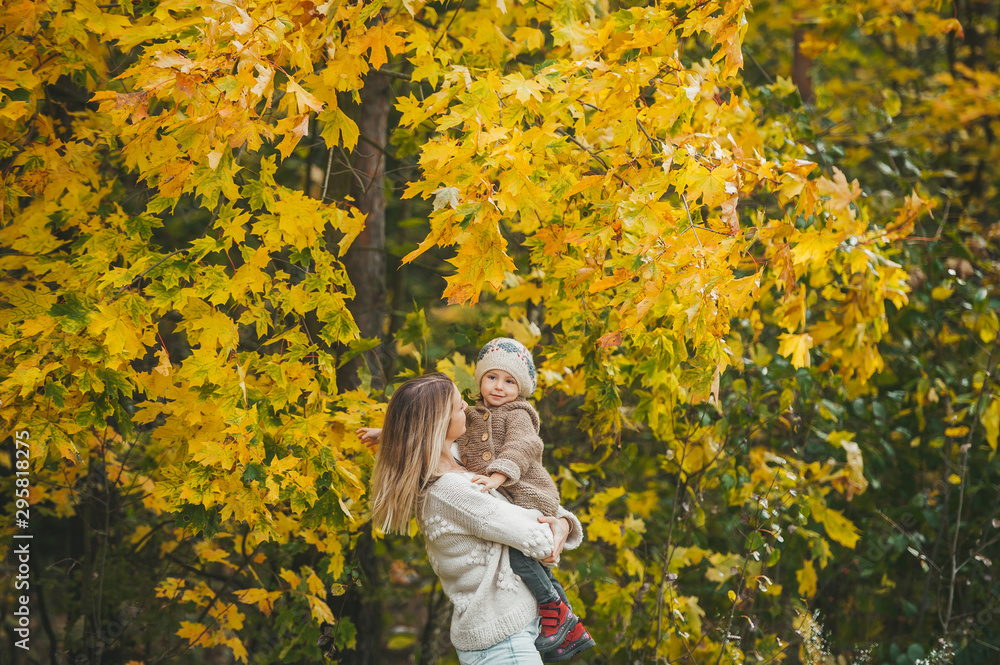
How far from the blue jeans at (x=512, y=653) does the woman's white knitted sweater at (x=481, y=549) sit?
2 centimetres

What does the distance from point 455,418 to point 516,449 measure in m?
0.23

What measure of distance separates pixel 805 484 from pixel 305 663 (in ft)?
8.62

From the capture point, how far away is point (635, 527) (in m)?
3.45

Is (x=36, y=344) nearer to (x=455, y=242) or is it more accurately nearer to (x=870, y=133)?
(x=455, y=242)

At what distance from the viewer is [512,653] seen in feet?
6.77

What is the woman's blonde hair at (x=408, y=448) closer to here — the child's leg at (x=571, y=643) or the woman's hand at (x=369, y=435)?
the woman's hand at (x=369, y=435)

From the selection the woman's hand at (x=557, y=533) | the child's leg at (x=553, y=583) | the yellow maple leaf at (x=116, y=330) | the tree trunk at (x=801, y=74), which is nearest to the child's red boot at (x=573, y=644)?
the child's leg at (x=553, y=583)

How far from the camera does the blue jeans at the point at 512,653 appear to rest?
6.77 feet

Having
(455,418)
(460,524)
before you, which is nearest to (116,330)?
(455,418)

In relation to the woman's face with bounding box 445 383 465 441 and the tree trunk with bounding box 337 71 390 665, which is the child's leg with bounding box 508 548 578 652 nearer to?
the woman's face with bounding box 445 383 465 441

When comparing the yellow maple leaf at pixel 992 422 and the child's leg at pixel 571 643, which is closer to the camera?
the child's leg at pixel 571 643

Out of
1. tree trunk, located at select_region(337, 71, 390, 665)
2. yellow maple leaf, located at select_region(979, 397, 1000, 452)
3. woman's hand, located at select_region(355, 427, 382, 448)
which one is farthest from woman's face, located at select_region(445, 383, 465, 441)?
yellow maple leaf, located at select_region(979, 397, 1000, 452)

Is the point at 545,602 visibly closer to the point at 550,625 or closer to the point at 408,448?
the point at 550,625

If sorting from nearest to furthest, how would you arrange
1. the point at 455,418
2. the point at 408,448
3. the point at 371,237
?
the point at 408,448 → the point at 455,418 → the point at 371,237
